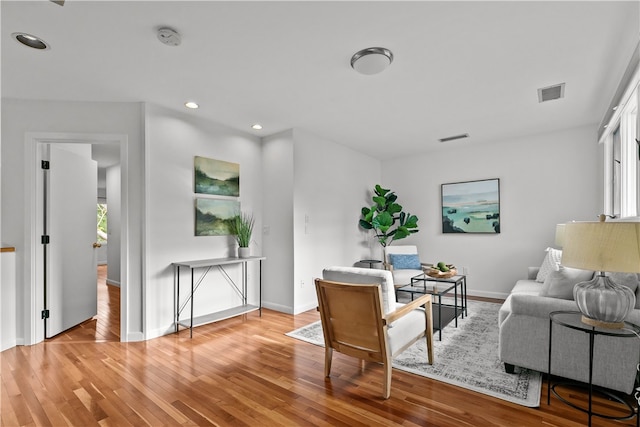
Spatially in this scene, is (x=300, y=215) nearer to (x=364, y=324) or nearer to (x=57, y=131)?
(x=364, y=324)

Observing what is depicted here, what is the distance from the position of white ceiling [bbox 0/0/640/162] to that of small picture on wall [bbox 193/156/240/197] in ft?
2.27

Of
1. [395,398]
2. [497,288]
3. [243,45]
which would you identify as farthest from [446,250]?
[243,45]

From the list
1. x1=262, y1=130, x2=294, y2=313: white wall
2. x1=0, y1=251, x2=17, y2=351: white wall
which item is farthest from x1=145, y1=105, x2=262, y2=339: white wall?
x1=0, y1=251, x2=17, y2=351: white wall

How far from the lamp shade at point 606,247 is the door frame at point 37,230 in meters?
3.91

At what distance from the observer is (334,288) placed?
2375 mm

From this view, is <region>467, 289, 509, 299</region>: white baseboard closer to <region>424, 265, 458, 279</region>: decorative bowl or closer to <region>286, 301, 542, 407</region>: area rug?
<region>286, 301, 542, 407</region>: area rug

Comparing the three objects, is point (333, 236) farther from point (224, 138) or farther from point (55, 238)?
point (55, 238)

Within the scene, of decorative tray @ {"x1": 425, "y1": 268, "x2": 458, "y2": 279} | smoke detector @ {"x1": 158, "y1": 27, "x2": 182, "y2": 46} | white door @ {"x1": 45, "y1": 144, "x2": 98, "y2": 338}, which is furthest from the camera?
decorative tray @ {"x1": 425, "y1": 268, "x2": 458, "y2": 279}

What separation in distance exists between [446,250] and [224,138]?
4.15 metres

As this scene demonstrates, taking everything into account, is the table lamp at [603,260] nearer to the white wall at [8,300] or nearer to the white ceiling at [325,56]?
the white ceiling at [325,56]

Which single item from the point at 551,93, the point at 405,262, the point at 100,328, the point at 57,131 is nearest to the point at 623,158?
the point at 551,93

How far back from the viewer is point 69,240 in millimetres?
3820

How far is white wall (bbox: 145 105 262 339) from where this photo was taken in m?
3.55

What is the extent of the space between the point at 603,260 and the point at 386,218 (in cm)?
393
